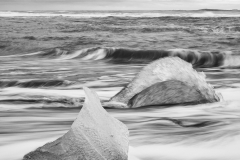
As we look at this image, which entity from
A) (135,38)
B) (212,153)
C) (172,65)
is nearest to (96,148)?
(212,153)

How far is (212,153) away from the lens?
7.21 feet

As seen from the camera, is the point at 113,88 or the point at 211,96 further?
the point at 113,88

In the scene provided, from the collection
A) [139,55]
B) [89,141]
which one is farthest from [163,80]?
[139,55]

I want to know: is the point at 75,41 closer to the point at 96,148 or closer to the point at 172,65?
the point at 172,65

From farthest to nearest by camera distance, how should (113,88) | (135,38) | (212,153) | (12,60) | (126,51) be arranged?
(135,38) → (126,51) → (12,60) → (113,88) → (212,153)

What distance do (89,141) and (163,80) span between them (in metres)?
1.91

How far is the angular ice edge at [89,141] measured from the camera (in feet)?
5.22

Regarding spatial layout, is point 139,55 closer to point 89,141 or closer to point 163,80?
point 163,80

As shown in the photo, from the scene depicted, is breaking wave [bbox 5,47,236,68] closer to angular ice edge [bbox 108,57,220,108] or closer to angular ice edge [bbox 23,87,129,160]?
angular ice edge [bbox 108,57,220,108]

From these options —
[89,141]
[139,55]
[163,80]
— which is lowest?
[89,141]

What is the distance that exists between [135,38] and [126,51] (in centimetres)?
368

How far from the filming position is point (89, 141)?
1.59m

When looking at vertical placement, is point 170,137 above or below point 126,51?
below

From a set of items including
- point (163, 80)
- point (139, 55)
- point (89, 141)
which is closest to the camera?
point (89, 141)
